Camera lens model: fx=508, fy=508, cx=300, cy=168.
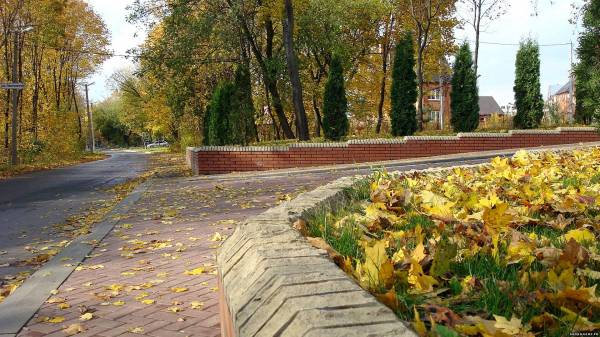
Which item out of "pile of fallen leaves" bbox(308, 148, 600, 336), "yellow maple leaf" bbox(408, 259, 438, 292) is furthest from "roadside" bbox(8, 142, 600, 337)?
"yellow maple leaf" bbox(408, 259, 438, 292)

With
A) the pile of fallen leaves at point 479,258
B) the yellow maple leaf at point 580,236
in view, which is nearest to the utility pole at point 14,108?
the pile of fallen leaves at point 479,258

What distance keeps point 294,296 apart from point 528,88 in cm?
2401

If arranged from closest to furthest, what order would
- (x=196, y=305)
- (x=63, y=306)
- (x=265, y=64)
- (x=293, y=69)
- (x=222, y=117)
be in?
(x=196, y=305), (x=63, y=306), (x=222, y=117), (x=293, y=69), (x=265, y=64)

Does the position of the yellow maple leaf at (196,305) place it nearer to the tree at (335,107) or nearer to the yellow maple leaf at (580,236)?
the yellow maple leaf at (580,236)

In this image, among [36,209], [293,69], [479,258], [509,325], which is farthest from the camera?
[293,69]

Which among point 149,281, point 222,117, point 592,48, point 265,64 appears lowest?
point 149,281

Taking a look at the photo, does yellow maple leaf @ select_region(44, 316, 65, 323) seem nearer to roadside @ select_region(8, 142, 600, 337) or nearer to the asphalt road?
roadside @ select_region(8, 142, 600, 337)

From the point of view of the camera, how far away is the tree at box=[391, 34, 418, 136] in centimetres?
2055

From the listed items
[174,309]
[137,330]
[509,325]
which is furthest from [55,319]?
[509,325]

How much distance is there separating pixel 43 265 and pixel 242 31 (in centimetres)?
1905

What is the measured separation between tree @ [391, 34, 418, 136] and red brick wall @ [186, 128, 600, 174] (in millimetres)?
1639

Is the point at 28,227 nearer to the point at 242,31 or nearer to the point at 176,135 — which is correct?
the point at 242,31

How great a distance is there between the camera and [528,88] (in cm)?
2275

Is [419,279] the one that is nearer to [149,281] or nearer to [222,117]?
[149,281]
